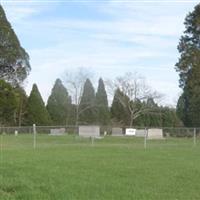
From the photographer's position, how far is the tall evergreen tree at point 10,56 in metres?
76.1

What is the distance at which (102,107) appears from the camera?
9250 centimetres

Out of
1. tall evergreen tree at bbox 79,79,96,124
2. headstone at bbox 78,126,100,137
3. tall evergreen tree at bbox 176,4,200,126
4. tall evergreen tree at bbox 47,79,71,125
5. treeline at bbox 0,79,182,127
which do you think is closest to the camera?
headstone at bbox 78,126,100,137

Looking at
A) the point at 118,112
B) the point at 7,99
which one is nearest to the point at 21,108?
the point at 7,99

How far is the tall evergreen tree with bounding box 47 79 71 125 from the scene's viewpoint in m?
90.6

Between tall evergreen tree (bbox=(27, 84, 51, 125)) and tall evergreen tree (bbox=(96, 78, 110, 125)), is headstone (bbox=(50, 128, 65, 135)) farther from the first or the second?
tall evergreen tree (bbox=(96, 78, 110, 125))

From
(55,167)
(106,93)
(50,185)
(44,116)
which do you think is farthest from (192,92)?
(50,185)

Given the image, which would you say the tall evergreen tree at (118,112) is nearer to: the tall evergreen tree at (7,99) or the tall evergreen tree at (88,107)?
the tall evergreen tree at (88,107)

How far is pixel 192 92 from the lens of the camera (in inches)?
2594

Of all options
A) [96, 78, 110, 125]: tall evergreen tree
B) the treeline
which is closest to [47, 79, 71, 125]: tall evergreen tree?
the treeline

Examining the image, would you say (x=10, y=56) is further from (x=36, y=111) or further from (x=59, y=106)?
(x=59, y=106)

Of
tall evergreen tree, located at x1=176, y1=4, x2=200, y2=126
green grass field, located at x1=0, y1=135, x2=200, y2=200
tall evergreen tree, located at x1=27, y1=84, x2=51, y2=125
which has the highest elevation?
tall evergreen tree, located at x1=176, y1=4, x2=200, y2=126

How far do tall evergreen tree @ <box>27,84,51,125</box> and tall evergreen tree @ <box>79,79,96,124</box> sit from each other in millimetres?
10880

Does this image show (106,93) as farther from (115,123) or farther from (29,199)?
(29,199)

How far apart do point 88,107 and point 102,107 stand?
240cm
